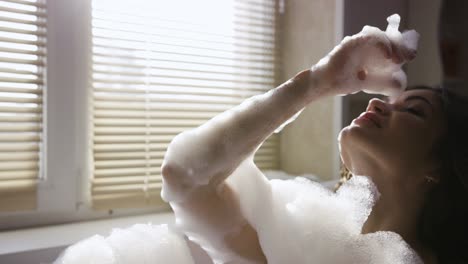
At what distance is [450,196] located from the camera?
0.93 metres

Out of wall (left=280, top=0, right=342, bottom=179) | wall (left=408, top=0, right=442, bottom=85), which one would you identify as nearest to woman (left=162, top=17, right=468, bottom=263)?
wall (left=408, top=0, right=442, bottom=85)

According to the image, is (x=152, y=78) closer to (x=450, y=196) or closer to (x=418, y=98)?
(x=418, y=98)

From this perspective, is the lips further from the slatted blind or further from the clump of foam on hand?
the slatted blind

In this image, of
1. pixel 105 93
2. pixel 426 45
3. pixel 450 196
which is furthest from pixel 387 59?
pixel 105 93

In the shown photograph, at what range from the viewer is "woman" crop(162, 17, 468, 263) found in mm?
804

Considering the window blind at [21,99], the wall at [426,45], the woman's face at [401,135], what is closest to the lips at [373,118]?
the woman's face at [401,135]

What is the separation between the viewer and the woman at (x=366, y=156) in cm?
80

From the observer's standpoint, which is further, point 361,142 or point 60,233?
point 60,233

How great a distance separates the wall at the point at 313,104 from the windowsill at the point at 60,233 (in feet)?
2.05

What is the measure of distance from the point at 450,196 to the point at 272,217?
1.33 feet

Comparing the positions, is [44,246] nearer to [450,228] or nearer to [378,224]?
[378,224]

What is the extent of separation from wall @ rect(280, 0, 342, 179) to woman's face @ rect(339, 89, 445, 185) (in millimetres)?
678

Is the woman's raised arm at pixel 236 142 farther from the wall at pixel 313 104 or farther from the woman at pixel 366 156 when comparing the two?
the wall at pixel 313 104

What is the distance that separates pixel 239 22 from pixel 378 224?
0.95 meters
